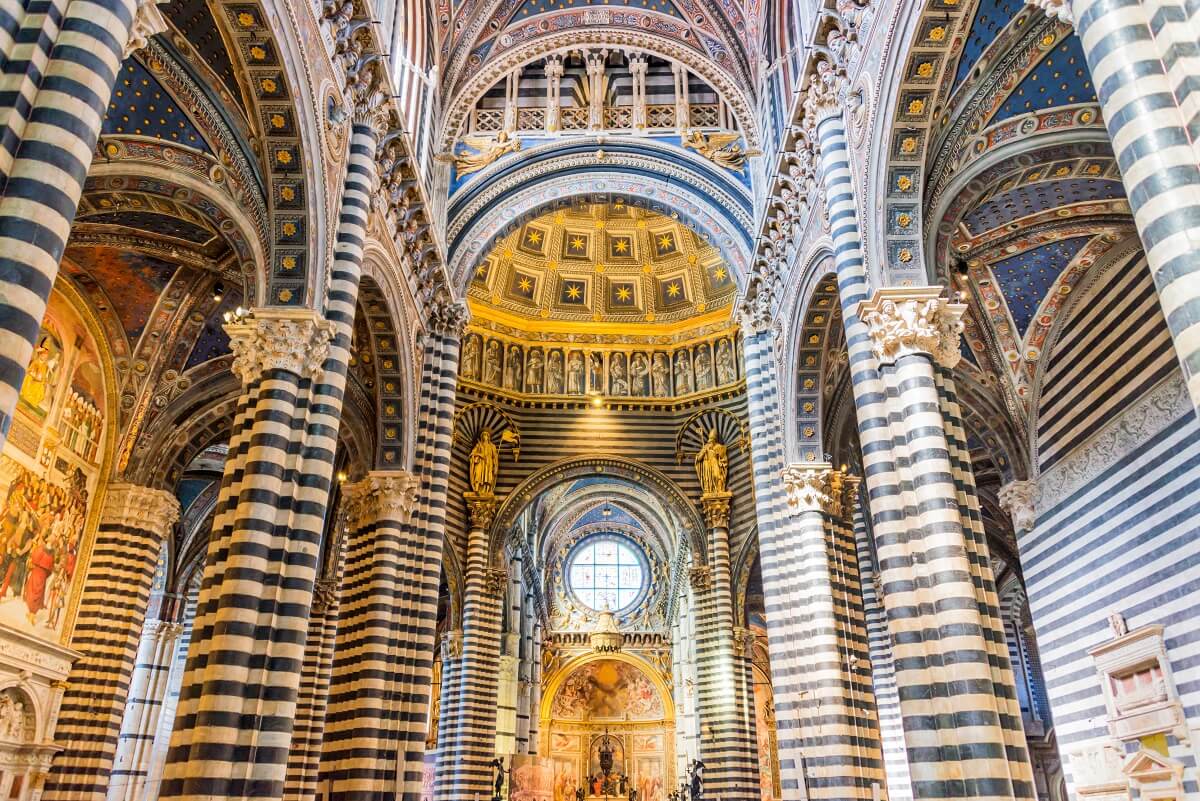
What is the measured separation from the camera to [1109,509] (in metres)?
14.2

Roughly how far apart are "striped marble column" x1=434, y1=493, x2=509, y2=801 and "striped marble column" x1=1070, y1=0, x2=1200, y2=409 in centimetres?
2280

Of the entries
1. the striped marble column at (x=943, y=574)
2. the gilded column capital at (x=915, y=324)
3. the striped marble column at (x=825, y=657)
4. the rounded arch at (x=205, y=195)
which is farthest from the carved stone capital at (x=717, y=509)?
the rounded arch at (x=205, y=195)

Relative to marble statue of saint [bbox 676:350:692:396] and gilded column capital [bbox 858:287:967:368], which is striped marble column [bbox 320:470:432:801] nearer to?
gilded column capital [bbox 858:287:967:368]

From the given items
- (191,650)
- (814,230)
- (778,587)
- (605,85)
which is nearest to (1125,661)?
(778,587)

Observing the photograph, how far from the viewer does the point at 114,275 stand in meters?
15.5

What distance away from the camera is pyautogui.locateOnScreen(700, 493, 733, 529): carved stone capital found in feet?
89.3

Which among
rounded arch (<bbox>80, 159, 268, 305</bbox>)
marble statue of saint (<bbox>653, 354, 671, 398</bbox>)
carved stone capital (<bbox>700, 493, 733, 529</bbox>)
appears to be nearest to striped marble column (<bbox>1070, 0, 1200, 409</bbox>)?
rounded arch (<bbox>80, 159, 268, 305</bbox>)

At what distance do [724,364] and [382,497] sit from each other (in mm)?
15498

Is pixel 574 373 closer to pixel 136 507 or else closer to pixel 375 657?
pixel 136 507

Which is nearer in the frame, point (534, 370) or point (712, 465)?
point (712, 465)

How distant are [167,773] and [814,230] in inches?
462

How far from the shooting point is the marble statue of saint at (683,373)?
29156 millimetres

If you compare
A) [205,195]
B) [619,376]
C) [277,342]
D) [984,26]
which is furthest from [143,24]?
[619,376]

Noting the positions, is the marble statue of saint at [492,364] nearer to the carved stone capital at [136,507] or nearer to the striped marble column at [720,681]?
the striped marble column at [720,681]
